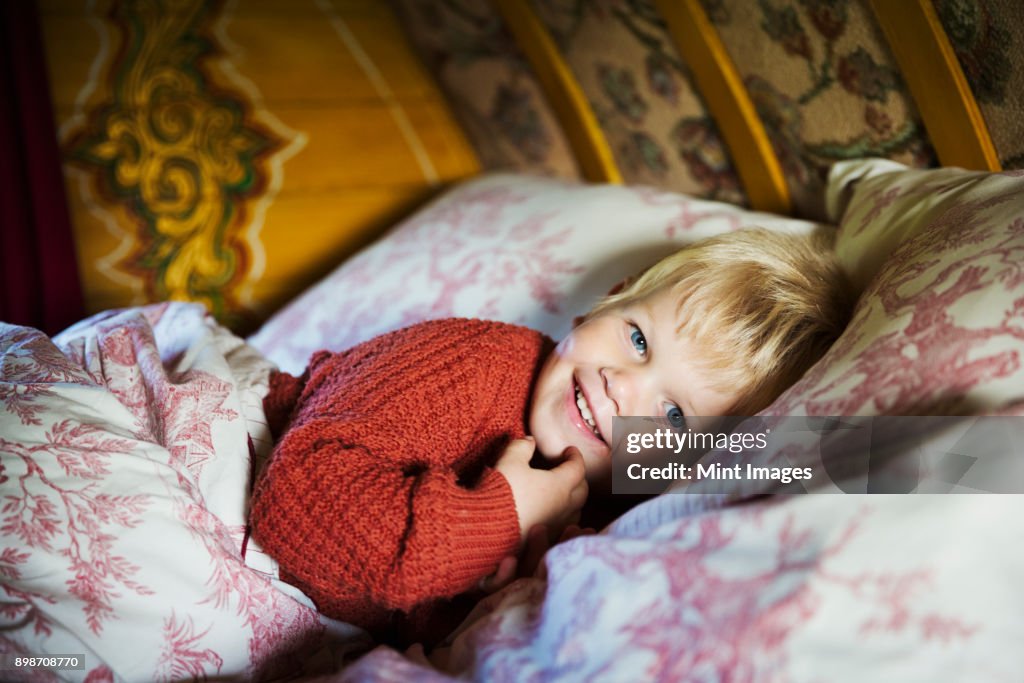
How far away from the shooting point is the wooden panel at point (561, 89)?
1.71 meters

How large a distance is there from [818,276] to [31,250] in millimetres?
1523

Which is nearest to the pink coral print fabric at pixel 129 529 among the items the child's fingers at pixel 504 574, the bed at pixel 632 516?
the bed at pixel 632 516

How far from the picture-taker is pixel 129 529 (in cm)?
80

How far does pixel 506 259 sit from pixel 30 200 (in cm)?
104

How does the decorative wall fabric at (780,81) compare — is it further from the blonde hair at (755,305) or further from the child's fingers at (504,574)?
the child's fingers at (504,574)

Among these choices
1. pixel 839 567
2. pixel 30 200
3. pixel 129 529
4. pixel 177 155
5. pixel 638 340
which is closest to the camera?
pixel 839 567

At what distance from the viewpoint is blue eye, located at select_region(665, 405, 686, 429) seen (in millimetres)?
975

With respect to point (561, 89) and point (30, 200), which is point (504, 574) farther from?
point (30, 200)

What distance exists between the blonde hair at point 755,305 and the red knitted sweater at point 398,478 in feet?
0.69

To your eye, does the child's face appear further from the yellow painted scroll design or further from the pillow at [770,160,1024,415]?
the yellow painted scroll design

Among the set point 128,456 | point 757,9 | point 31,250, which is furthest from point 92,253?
point 757,9

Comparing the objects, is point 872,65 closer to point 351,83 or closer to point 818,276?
point 818,276

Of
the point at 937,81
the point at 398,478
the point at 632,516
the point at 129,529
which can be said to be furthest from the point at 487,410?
the point at 937,81

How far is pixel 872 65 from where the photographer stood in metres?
1.15
